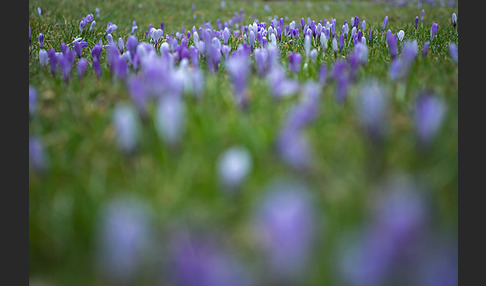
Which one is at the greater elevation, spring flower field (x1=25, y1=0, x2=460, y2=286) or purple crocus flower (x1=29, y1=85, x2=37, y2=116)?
purple crocus flower (x1=29, y1=85, x2=37, y2=116)

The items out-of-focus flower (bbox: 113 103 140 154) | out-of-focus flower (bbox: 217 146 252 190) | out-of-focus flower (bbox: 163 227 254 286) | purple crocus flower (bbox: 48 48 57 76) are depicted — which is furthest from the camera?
purple crocus flower (bbox: 48 48 57 76)

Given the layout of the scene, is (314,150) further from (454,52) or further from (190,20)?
(190,20)

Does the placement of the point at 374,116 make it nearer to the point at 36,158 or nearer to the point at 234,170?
the point at 234,170

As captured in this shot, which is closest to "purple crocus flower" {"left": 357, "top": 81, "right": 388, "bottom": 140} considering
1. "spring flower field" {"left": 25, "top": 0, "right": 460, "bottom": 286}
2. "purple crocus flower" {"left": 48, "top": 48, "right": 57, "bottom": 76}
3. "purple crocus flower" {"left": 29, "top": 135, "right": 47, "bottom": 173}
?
"spring flower field" {"left": 25, "top": 0, "right": 460, "bottom": 286}

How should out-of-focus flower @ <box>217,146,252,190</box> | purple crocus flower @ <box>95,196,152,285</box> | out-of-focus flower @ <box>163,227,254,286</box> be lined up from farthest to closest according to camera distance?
out-of-focus flower @ <box>217,146,252,190</box> → purple crocus flower @ <box>95,196,152,285</box> → out-of-focus flower @ <box>163,227,254,286</box>

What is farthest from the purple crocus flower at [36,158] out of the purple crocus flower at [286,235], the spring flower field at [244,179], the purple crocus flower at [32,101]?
the purple crocus flower at [286,235]

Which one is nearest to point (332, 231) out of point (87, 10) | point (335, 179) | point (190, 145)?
point (335, 179)

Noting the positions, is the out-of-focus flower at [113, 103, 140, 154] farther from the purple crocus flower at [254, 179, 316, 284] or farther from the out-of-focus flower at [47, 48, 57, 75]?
the out-of-focus flower at [47, 48, 57, 75]
